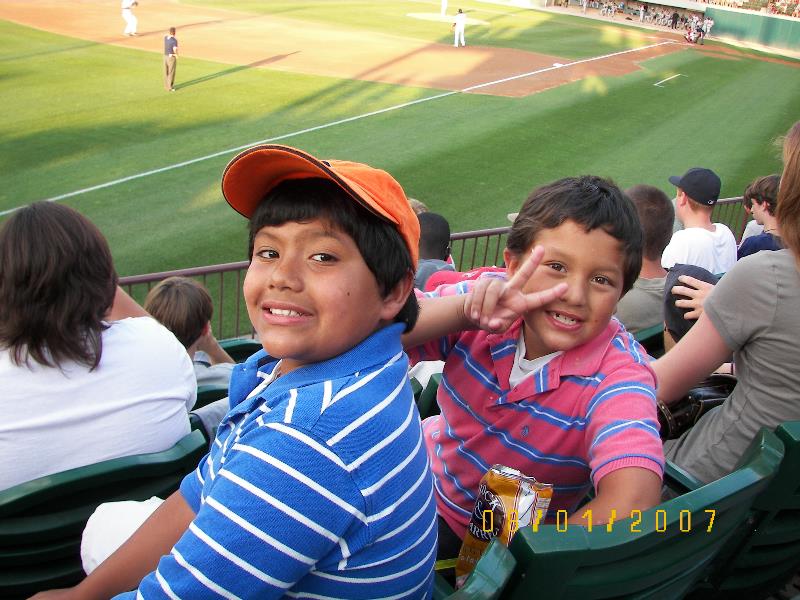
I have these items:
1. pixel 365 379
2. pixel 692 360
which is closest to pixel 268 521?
pixel 365 379

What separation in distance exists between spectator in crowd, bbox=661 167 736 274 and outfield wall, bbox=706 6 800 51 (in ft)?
127

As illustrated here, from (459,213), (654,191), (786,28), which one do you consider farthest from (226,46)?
(786,28)

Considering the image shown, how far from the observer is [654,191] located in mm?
4309

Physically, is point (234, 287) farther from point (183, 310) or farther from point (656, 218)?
point (656, 218)

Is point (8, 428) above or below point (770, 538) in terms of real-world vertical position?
above

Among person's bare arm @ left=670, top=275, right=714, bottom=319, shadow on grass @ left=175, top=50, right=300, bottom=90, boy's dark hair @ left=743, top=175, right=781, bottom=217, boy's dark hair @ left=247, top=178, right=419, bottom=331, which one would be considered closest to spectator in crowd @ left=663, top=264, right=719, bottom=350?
person's bare arm @ left=670, top=275, right=714, bottom=319

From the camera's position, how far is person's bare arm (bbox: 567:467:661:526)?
1.67 meters

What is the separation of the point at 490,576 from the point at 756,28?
45.5 metres

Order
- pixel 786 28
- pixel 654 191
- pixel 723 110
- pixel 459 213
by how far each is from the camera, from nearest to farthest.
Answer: pixel 654 191
pixel 459 213
pixel 723 110
pixel 786 28

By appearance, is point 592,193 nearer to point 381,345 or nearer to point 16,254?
point 381,345

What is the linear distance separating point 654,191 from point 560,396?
2675 millimetres

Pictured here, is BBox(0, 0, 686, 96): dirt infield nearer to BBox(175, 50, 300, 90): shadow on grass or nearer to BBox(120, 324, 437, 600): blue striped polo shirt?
BBox(175, 50, 300, 90): shadow on grass

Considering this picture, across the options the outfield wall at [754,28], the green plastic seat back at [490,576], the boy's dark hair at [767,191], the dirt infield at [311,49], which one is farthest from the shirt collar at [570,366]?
the outfield wall at [754,28]

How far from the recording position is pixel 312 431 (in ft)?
4.27
